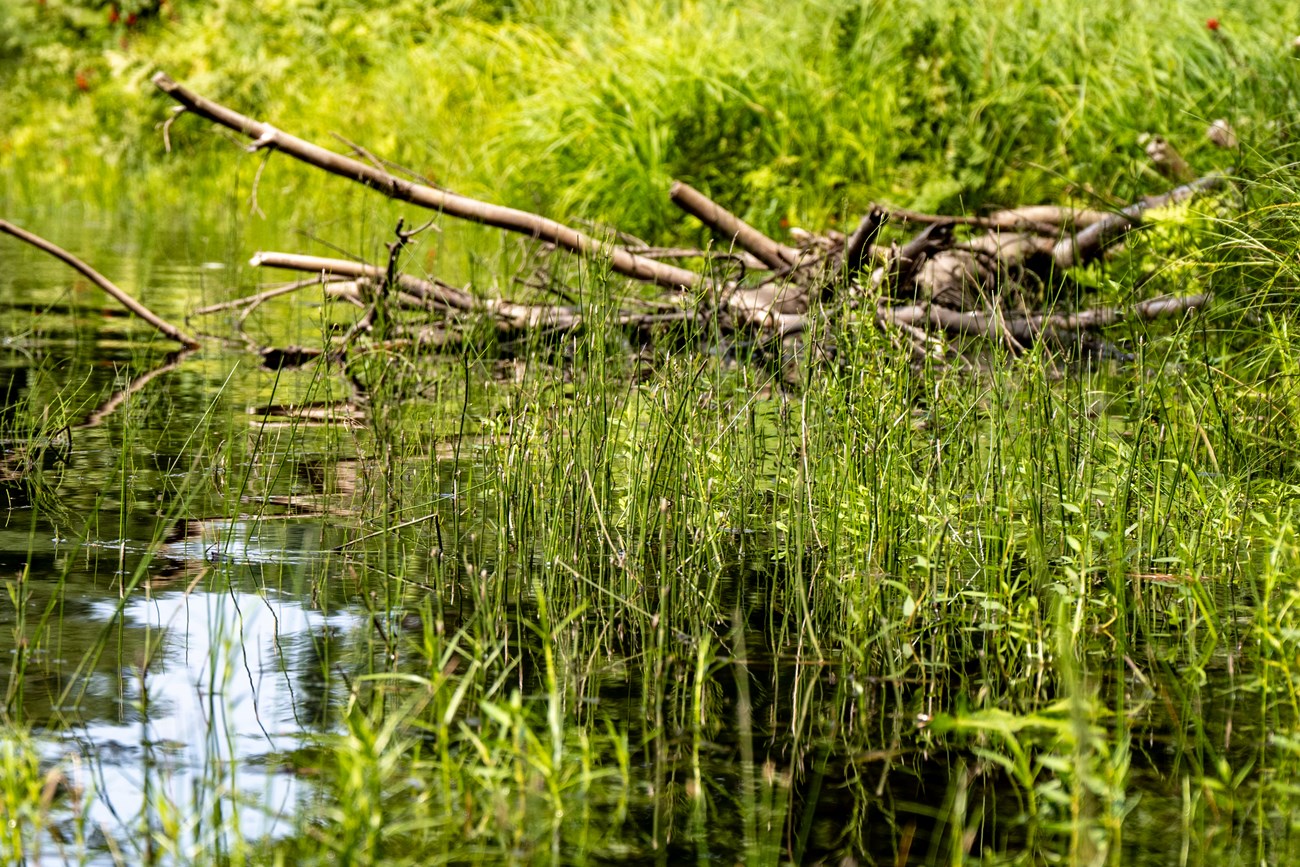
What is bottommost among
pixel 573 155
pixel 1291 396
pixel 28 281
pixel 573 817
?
pixel 573 817

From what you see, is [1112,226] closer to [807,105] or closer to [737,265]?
[737,265]

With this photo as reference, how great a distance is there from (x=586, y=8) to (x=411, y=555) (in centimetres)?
1155

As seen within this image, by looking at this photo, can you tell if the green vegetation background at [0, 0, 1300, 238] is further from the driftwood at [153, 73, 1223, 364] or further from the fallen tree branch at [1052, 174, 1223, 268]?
the driftwood at [153, 73, 1223, 364]

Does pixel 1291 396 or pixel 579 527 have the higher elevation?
pixel 1291 396

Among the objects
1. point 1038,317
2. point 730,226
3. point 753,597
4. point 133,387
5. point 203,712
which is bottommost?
point 203,712

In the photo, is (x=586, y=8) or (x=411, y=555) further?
(x=586, y=8)

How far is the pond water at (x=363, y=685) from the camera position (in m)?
2.46

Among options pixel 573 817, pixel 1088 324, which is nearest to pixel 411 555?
pixel 573 817

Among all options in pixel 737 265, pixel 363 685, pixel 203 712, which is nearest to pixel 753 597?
pixel 363 685

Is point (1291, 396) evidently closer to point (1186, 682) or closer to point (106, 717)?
point (1186, 682)

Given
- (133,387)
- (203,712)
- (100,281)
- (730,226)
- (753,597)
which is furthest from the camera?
(730,226)

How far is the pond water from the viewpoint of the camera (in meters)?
2.46

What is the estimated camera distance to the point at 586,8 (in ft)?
48.0

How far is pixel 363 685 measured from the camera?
3020 mm
